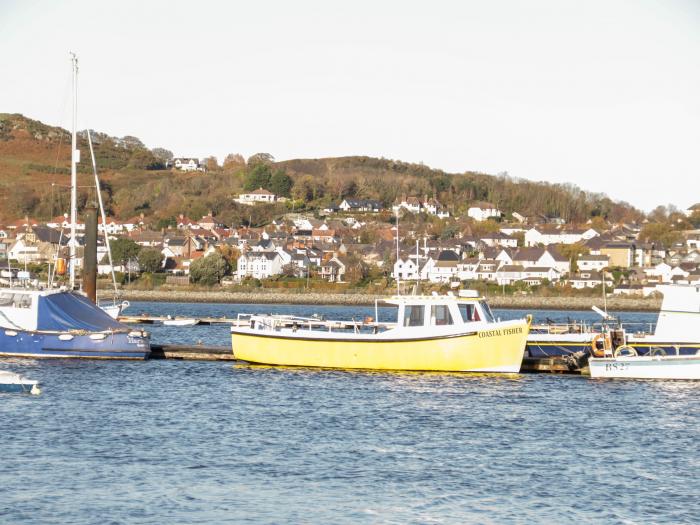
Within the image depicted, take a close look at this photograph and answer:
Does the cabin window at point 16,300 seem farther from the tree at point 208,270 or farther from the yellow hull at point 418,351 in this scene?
the tree at point 208,270

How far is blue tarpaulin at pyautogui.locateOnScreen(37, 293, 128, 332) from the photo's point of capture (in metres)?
40.7

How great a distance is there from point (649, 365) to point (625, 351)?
135cm

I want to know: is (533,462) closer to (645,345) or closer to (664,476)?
(664,476)

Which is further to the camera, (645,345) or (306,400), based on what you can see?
(645,345)

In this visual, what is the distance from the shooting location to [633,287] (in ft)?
441

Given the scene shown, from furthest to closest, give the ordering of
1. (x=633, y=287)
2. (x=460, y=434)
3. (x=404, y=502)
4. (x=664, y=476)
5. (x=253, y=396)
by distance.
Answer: (x=633, y=287)
(x=253, y=396)
(x=460, y=434)
(x=664, y=476)
(x=404, y=502)

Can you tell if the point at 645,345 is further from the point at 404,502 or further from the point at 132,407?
the point at 404,502

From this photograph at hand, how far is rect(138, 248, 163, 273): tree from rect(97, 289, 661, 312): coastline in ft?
45.8

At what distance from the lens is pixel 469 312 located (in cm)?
3659

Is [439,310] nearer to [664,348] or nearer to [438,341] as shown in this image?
[438,341]

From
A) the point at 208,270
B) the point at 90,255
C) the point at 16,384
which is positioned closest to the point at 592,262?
the point at 208,270

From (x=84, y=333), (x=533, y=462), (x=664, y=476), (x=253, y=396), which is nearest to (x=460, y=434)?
(x=533, y=462)

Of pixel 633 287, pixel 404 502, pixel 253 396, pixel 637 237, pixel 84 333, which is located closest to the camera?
pixel 404 502

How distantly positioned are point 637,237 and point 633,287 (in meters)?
51.9
